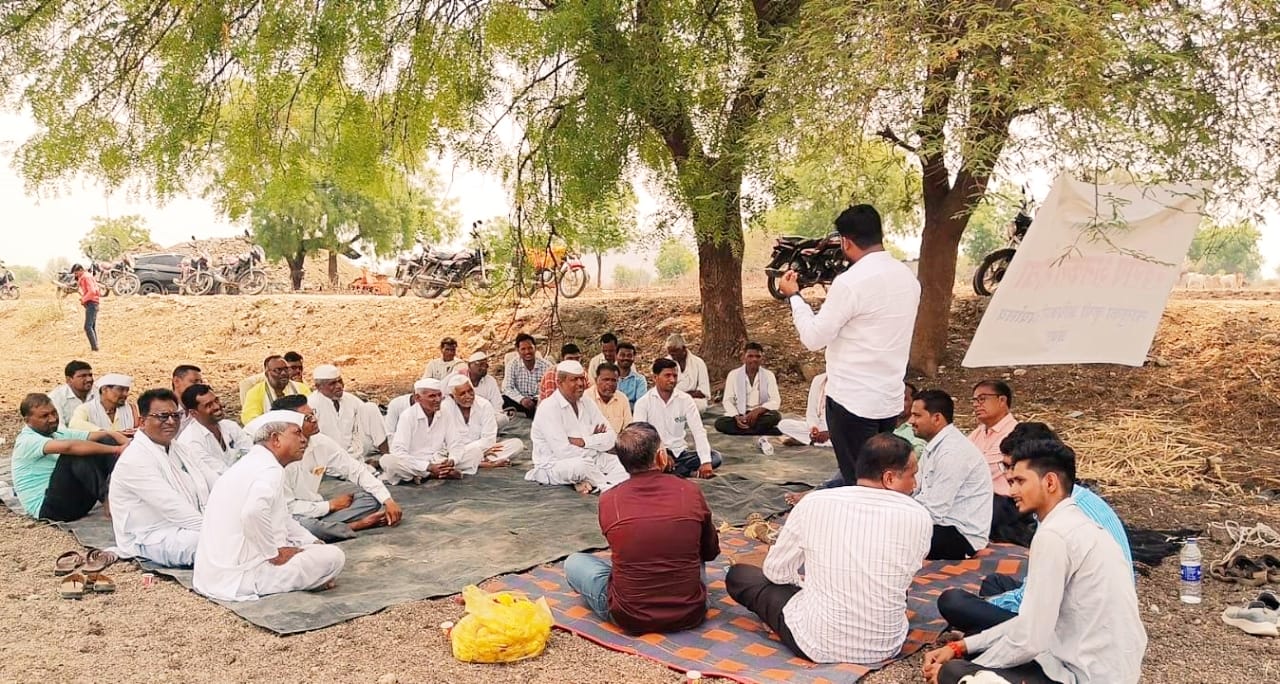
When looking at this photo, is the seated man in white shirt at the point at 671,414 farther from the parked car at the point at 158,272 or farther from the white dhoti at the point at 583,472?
the parked car at the point at 158,272

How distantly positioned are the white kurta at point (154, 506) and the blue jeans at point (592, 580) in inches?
75.9

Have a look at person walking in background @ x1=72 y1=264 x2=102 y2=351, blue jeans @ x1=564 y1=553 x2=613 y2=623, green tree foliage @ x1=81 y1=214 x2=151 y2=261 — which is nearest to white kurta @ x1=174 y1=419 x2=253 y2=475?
blue jeans @ x1=564 y1=553 x2=613 y2=623

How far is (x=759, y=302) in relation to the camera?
13.1 meters

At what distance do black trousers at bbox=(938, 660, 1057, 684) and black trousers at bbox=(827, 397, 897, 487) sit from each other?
3.64ft

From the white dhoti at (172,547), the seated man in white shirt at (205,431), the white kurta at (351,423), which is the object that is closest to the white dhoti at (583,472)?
the white kurta at (351,423)

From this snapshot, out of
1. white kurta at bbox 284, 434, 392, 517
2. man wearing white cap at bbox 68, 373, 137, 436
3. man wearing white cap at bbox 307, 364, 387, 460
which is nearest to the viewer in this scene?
white kurta at bbox 284, 434, 392, 517

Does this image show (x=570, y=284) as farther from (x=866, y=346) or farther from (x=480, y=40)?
(x=866, y=346)

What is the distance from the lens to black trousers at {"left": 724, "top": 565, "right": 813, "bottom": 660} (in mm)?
3652

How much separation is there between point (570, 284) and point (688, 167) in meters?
8.39

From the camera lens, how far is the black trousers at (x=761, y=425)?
8.11 metres

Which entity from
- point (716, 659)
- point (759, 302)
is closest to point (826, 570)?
point (716, 659)

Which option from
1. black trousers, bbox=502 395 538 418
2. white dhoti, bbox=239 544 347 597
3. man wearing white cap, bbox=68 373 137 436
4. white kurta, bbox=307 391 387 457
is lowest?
white dhoti, bbox=239 544 347 597

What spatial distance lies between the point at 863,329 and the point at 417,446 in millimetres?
3615

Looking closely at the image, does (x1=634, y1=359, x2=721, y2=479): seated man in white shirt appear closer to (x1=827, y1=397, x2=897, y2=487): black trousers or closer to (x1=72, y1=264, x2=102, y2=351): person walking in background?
(x1=827, y1=397, x2=897, y2=487): black trousers
